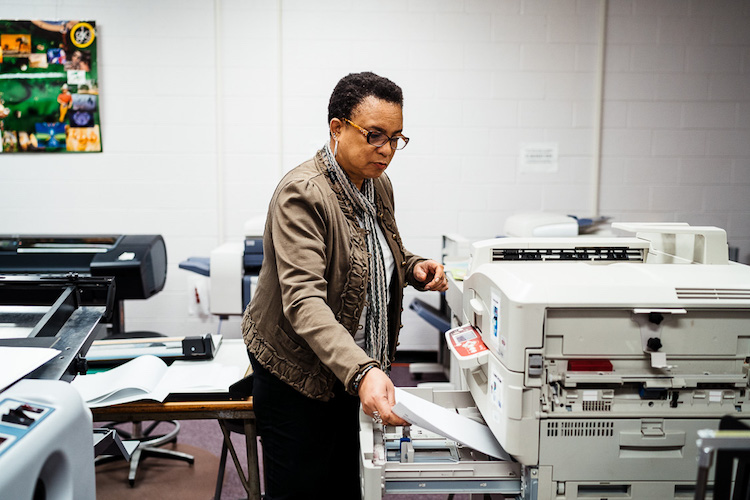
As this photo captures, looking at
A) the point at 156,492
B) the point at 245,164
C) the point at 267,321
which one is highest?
the point at 245,164

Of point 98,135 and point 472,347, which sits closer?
point 472,347

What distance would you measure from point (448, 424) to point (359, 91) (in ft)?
2.54

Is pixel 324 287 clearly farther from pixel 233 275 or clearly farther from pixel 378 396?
pixel 233 275

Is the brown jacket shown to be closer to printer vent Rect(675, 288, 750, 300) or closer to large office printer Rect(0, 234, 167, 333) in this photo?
printer vent Rect(675, 288, 750, 300)

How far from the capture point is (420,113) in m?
3.72

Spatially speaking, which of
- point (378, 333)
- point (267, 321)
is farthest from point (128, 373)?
point (378, 333)

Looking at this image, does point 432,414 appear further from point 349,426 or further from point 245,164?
point 245,164

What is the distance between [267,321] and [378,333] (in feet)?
0.92

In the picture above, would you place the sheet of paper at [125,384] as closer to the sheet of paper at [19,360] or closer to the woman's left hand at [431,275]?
the sheet of paper at [19,360]

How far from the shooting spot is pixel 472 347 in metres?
1.29

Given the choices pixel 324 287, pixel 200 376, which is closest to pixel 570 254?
pixel 324 287

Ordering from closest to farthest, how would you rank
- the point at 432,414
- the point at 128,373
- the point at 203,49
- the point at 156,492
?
1. the point at 432,414
2. the point at 128,373
3. the point at 156,492
4. the point at 203,49

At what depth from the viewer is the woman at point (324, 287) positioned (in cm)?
132

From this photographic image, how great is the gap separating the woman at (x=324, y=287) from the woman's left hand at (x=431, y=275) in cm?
16
